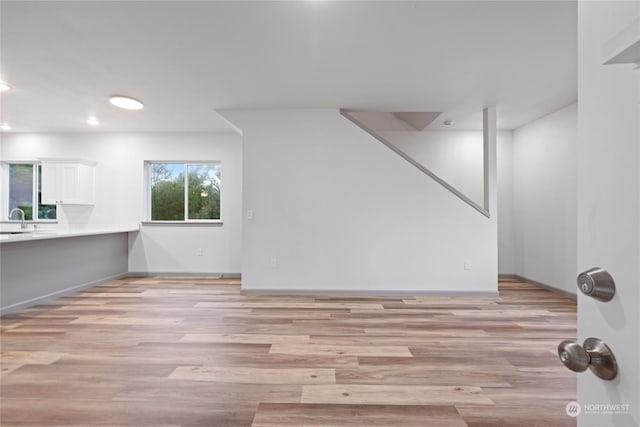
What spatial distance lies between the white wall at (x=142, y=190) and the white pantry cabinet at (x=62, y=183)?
1.00 feet

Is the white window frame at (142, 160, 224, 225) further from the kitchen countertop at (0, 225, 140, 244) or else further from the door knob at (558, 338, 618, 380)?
the door knob at (558, 338, 618, 380)

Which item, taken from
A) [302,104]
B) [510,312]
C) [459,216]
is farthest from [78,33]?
[510,312]

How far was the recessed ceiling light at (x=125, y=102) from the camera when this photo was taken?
12.5 ft

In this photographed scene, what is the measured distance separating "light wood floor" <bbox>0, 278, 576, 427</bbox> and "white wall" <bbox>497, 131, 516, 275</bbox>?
5.61 feet

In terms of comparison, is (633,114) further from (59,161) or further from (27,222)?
(27,222)

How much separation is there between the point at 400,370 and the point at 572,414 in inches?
36.0

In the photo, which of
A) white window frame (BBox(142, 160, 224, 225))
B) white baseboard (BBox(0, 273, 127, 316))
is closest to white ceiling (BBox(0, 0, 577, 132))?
white window frame (BBox(142, 160, 224, 225))

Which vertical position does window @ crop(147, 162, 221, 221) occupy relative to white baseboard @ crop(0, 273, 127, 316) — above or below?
above

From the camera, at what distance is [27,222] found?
544 centimetres

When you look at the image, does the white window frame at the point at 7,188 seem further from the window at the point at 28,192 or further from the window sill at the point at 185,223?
the window sill at the point at 185,223

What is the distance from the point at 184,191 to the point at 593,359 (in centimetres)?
596

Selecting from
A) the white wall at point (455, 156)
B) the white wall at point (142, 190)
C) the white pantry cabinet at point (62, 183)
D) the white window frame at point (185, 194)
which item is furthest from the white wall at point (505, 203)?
the white pantry cabinet at point (62, 183)

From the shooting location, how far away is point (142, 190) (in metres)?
5.52

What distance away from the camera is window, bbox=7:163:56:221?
5.56m
